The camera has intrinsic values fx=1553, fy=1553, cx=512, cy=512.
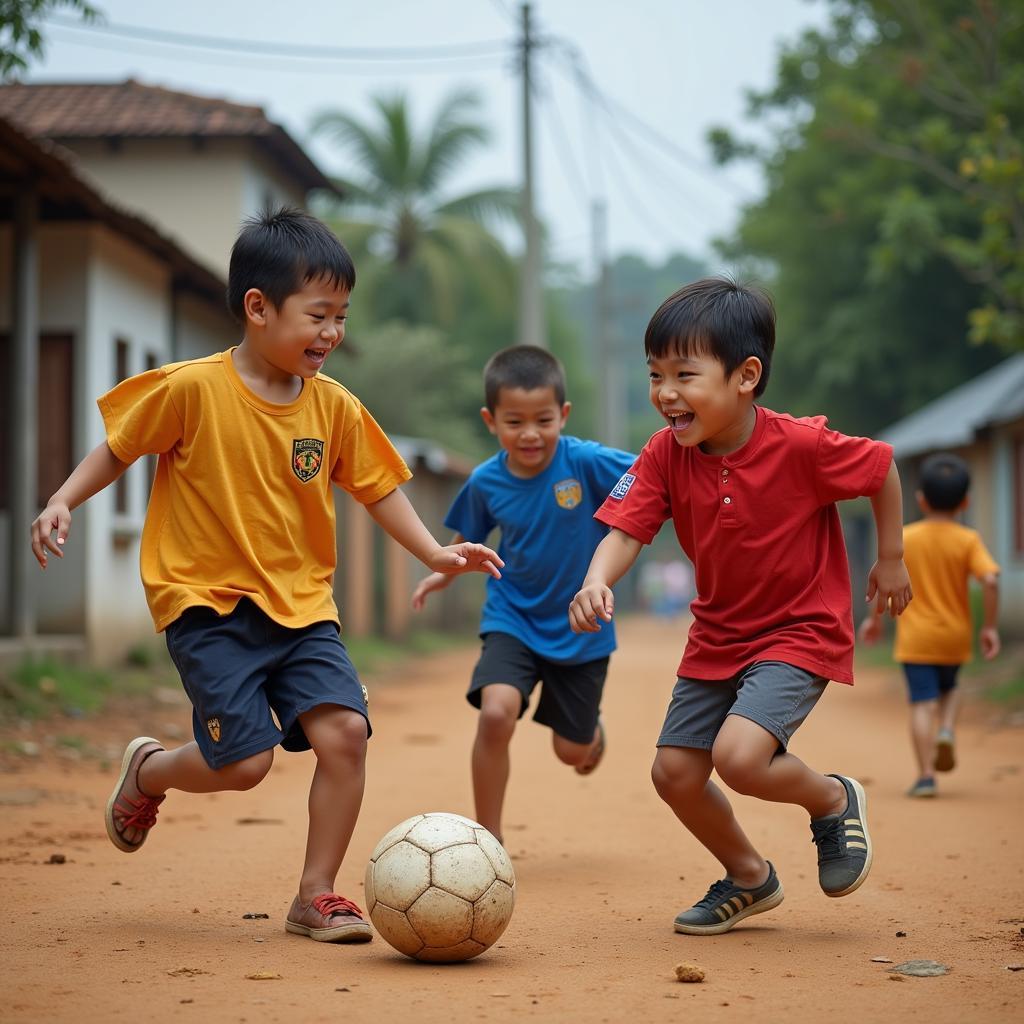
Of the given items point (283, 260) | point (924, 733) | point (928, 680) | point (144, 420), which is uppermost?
point (283, 260)

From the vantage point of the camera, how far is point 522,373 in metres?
6.02

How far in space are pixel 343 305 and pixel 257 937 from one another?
187 cm

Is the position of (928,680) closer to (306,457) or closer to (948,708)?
(948,708)

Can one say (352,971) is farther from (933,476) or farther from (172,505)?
(933,476)

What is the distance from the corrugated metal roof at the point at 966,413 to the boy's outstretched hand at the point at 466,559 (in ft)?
50.6

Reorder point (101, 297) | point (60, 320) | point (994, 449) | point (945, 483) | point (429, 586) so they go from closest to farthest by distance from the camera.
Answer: point (429, 586) < point (945, 483) < point (60, 320) < point (101, 297) < point (994, 449)

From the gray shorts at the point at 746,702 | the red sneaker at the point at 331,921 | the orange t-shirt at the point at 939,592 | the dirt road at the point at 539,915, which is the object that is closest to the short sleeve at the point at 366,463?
the gray shorts at the point at 746,702

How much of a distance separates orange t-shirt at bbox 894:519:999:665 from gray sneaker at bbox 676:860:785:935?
3761mm

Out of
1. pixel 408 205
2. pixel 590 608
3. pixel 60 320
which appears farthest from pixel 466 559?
pixel 408 205

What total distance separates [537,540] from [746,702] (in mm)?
1823

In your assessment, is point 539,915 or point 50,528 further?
point 539,915

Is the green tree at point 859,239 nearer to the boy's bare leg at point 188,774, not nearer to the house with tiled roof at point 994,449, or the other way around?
the house with tiled roof at point 994,449

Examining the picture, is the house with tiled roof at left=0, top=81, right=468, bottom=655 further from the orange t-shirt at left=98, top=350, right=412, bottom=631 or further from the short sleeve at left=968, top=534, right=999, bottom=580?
the short sleeve at left=968, top=534, right=999, bottom=580

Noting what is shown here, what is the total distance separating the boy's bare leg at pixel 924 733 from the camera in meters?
8.12
